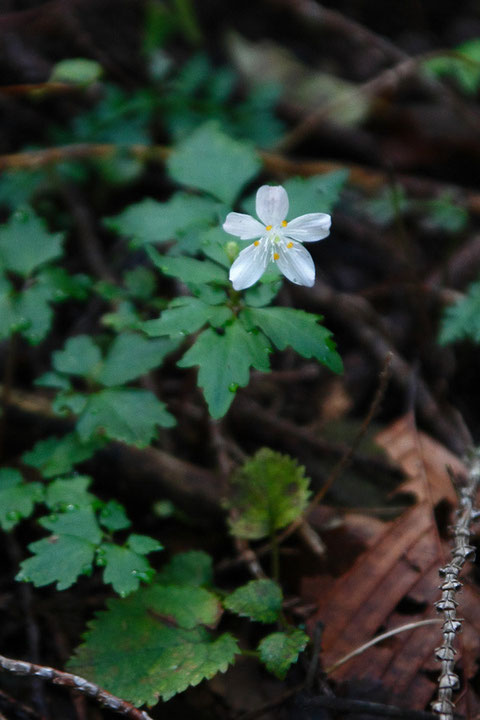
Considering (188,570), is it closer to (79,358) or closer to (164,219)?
(79,358)

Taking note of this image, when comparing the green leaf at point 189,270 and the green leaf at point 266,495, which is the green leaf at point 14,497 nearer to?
the green leaf at point 266,495

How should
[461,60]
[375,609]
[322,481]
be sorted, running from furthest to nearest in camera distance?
1. [461,60]
2. [322,481]
3. [375,609]

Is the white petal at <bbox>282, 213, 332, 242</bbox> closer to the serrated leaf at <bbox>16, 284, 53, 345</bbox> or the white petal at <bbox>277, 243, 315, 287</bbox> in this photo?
the white petal at <bbox>277, 243, 315, 287</bbox>

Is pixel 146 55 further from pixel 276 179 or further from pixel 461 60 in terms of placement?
pixel 461 60

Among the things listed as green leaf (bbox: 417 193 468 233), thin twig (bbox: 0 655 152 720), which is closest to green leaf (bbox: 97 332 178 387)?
thin twig (bbox: 0 655 152 720)

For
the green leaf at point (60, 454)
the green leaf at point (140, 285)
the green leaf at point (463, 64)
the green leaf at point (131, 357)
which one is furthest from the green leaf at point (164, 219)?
the green leaf at point (463, 64)

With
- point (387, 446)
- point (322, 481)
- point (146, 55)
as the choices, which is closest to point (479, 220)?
point (387, 446)

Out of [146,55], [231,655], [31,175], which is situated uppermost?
[146,55]
